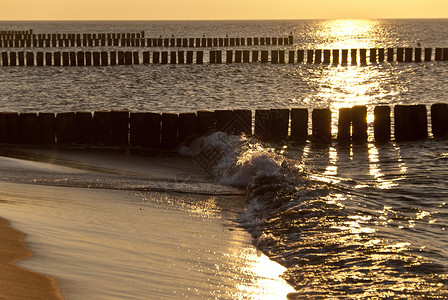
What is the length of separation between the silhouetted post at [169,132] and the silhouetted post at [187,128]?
0.09 metres

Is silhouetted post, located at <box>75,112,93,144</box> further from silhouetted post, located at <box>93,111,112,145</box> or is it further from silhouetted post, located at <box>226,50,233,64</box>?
silhouetted post, located at <box>226,50,233,64</box>

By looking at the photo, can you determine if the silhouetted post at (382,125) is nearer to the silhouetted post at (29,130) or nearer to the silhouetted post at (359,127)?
the silhouetted post at (359,127)

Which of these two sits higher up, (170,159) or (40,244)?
(40,244)

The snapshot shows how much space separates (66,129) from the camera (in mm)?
13742

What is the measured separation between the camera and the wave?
5.80 m

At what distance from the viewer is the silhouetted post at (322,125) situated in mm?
14688

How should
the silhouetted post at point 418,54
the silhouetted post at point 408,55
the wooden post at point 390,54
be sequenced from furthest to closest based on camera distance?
the wooden post at point 390,54
the silhouetted post at point 408,55
the silhouetted post at point 418,54

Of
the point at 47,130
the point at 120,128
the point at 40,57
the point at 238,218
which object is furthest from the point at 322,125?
the point at 40,57

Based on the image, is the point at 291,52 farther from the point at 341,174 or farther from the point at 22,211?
the point at 22,211

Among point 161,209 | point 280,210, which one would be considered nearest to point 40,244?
point 161,209

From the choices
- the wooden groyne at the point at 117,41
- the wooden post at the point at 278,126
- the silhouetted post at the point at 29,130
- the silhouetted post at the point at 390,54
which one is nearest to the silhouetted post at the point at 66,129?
the silhouetted post at the point at 29,130

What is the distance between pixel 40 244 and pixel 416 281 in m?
2.92

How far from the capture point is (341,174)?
1145 centimetres

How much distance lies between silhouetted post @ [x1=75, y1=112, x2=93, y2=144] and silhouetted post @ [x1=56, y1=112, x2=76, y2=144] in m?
0.08
